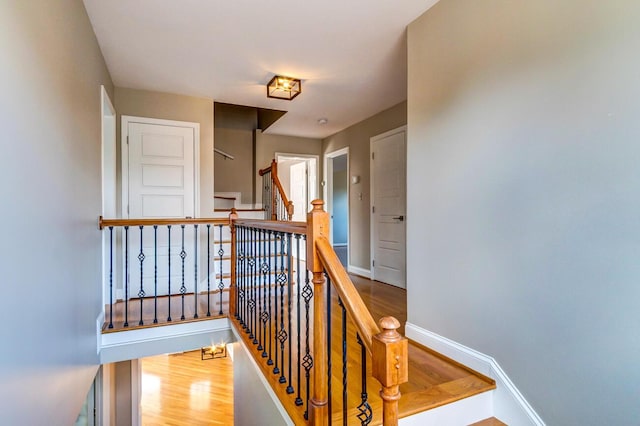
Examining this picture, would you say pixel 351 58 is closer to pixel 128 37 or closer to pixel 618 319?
pixel 128 37

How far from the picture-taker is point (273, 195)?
194 inches

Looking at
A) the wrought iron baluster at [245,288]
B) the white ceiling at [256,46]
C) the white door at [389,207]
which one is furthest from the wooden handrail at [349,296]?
the white door at [389,207]

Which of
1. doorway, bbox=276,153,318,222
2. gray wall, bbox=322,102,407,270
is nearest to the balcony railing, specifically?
gray wall, bbox=322,102,407,270

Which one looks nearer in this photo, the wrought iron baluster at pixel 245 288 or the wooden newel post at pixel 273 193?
the wrought iron baluster at pixel 245 288

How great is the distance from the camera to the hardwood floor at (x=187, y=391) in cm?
504

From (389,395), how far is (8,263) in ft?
4.41

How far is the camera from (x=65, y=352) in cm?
178

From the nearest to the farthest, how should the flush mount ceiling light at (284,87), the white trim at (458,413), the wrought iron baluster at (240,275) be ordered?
the white trim at (458,413) → the wrought iron baluster at (240,275) → the flush mount ceiling light at (284,87)

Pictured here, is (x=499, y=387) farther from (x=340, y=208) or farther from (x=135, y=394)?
(x=340, y=208)

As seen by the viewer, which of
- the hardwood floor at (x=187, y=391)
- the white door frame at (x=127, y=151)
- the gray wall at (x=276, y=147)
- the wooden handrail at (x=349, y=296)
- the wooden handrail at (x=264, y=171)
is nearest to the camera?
the wooden handrail at (x=349, y=296)

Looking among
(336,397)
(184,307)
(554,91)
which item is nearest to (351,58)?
(554,91)

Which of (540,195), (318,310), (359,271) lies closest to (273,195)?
(359,271)

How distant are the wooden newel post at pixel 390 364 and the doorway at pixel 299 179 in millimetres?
4895

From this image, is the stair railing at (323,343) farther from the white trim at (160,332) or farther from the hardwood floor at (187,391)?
the hardwood floor at (187,391)
